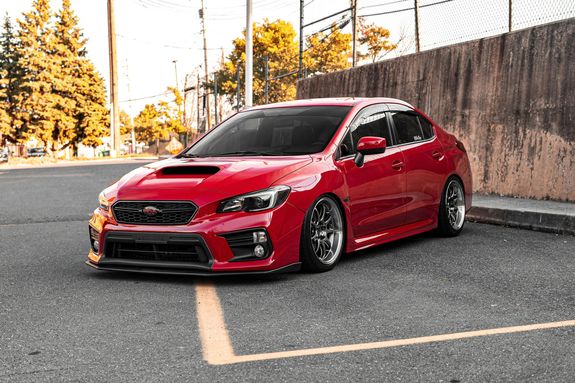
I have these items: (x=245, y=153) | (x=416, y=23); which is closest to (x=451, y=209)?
(x=245, y=153)

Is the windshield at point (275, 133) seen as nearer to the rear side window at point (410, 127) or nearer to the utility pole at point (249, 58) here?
the rear side window at point (410, 127)

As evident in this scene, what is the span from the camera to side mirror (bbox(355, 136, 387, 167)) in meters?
7.33

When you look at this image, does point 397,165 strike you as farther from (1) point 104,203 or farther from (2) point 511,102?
(2) point 511,102

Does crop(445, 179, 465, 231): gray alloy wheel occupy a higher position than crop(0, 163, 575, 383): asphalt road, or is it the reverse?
crop(445, 179, 465, 231): gray alloy wheel

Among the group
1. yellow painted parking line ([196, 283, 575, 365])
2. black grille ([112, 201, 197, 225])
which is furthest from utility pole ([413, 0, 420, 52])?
yellow painted parking line ([196, 283, 575, 365])

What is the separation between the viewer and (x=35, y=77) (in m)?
59.7

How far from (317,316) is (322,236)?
168cm

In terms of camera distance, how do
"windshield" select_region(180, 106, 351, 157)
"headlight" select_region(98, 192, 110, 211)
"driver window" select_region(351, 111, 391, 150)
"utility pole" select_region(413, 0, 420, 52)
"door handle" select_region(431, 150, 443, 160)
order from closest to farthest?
"headlight" select_region(98, 192, 110, 211)
"windshield" select_region(180, 106, 351, 157)
"driver window" select_region(351, 111, 391, 150)
"door handle" select_region(431, 150, 443, 160)
"utility pole" select_region(413, 0, 420, 52)

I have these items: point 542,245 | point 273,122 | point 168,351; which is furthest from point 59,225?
point 168,351

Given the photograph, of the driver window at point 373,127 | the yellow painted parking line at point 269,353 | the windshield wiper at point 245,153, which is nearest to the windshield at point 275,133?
the windshield wiper at point 245,153

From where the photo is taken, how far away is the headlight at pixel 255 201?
6273 millimetres

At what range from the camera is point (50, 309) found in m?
5.61

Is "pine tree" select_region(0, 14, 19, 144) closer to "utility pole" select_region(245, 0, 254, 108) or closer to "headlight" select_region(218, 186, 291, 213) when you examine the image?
"utility pole" select_region(245, 0, 254, 108)

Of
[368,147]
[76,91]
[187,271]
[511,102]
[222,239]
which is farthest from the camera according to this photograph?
[76,91]
